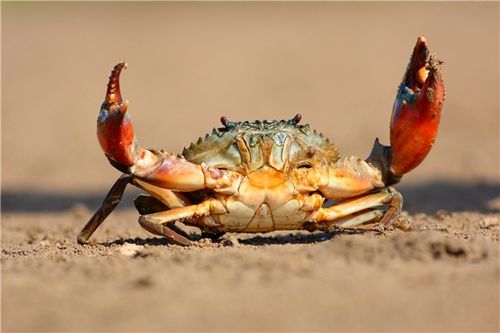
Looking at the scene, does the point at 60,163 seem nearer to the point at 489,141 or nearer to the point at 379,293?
the point at 489,141

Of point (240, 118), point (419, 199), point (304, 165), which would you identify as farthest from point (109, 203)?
point (240, 118)

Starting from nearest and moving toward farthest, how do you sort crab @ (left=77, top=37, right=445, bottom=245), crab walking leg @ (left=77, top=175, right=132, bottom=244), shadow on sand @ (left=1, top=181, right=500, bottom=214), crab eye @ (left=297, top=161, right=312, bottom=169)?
crab @ (left=77, top=37, right=445, bottom=245) < crab eye @ (left=297, top=161, right=312, bottom=169) < crab walking leg @ (left=77, top=175, right=132, bottom=244) < shadow on sand @ (left=1, top=181, right=500, bottom=214)

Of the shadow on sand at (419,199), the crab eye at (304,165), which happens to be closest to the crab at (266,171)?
the crab eye at (304,165)

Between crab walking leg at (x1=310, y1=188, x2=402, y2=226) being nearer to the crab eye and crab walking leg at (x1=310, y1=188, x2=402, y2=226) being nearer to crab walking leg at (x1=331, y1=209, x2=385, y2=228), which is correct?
crab walking leg at (x1=331, y1=209, x2=385, y2=228)

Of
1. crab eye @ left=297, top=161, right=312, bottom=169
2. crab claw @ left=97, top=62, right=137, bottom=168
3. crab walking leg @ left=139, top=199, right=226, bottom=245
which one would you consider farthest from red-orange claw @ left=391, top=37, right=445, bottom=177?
crab claw @ left=97, top=62, right=137, bottom=168

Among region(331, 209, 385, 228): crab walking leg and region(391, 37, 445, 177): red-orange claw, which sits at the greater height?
region(391, 37, 445, 177): red-orange claw

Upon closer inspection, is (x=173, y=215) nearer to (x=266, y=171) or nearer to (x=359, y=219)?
(x=266, y=171)

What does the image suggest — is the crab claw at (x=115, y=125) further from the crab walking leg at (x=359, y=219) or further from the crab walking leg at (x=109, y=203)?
the crab walking leg at (x=359, y=219)
